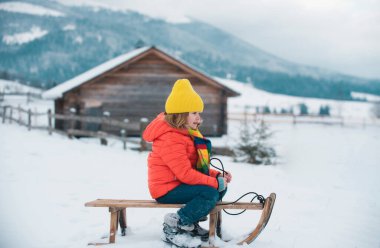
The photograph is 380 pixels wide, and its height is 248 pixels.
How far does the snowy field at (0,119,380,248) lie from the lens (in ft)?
15.8

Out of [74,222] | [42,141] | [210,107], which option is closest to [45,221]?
[74,222]

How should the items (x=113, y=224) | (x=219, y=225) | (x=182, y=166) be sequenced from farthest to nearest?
(x=219, y=225) → (x=113, y=224) → (x=182, y=166)

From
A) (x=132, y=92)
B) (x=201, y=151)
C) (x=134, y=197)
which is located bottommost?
(x=134, y=197)

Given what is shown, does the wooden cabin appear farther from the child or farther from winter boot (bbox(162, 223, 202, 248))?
winter boot (bbox(162, 223, 202, 248))

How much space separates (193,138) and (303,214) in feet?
9.06

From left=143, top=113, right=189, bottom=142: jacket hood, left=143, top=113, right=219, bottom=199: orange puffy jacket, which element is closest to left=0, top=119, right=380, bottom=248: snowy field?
left=143, top=113, right=219, bottom=199: orange puffy jacket

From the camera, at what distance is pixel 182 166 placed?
3947 millimetres

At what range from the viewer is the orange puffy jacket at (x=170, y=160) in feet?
13.0

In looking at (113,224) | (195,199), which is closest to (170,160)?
(195,199)

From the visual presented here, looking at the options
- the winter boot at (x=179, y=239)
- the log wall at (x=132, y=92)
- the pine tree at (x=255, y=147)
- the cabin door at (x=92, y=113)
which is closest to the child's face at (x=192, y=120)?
the winter boot at (x=179, y=239)

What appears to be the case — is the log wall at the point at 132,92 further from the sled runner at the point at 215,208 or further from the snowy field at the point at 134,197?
the sled runner at the point at 215,208

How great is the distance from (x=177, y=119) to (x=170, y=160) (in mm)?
418

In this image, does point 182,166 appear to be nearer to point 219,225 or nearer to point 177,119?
point 177,119

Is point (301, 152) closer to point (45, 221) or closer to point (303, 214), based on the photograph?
point (303, 214)
